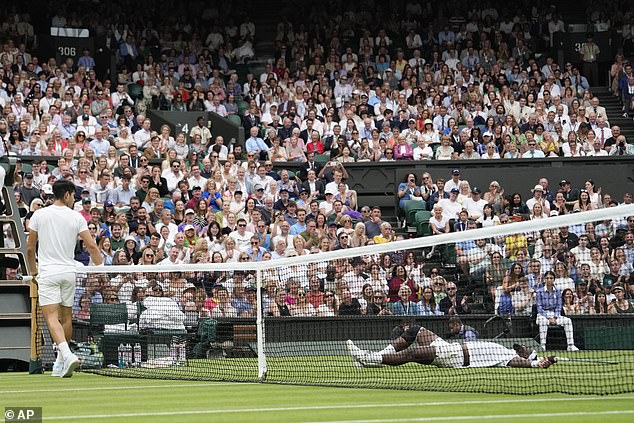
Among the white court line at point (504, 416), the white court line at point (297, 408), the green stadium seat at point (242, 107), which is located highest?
the green stadium seat at point (242, 107)

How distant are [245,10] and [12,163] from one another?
19845 mm

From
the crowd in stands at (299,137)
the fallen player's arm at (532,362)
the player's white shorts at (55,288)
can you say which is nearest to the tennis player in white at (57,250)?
the player's white shorts at (55,288)

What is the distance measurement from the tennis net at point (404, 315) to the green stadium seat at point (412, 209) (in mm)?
10503

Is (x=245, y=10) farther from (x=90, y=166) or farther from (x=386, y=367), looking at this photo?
(x=386, y=367)

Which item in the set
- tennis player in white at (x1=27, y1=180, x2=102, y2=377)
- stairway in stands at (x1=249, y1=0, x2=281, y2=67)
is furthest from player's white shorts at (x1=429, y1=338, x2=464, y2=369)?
stairway in stands at (x1=249, y1=0, x2=281, y2=67)

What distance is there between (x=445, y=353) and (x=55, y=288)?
4008 millimetres

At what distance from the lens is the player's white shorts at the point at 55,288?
11.0 metres

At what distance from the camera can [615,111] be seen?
29484 millimetres

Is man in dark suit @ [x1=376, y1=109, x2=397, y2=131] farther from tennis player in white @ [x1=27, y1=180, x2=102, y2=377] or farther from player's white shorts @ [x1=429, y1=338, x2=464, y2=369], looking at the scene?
player's white shorts @ [x1=429, y1=338, x2=464, y2=369]

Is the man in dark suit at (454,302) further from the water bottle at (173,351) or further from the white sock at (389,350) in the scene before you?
the water bottle at (173,351)

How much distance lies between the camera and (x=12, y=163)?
604 inches

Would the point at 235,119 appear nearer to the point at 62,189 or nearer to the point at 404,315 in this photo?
the point at 62,189

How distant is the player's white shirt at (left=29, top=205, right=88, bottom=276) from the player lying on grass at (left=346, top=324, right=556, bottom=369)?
344 centimetres

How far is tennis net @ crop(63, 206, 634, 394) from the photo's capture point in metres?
8.91
